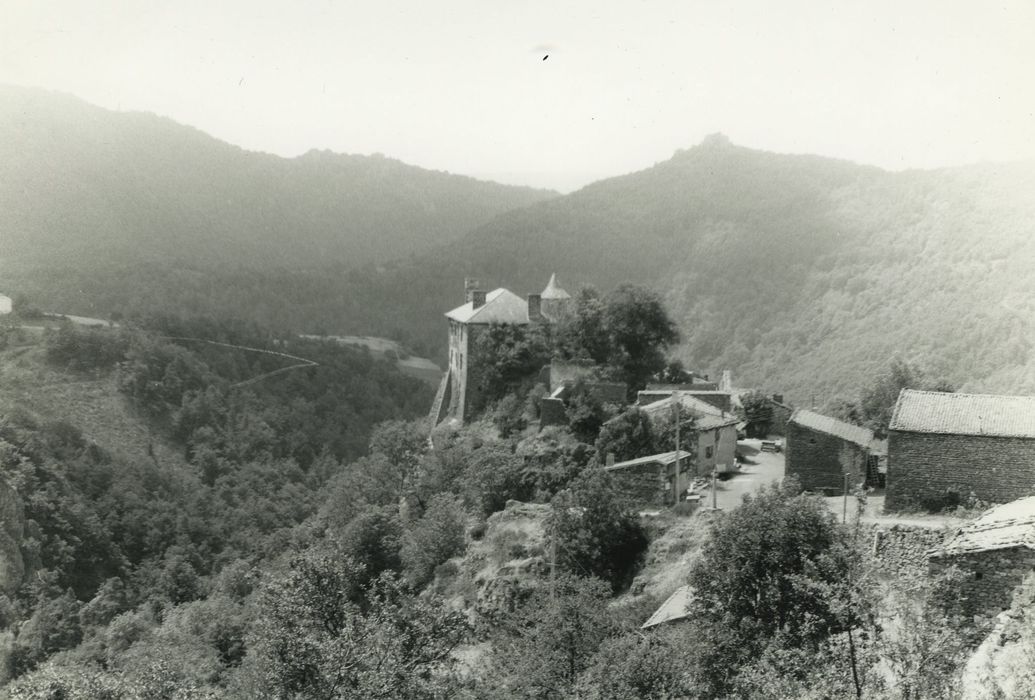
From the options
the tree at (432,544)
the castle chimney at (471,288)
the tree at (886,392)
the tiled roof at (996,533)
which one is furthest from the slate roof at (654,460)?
the castle chimney at (471,288)

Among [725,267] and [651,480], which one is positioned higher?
[725,267]

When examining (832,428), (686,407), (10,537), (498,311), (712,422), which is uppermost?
(498,311)

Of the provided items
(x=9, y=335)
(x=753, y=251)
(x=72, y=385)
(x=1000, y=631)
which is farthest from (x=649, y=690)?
(x=753, y=251)

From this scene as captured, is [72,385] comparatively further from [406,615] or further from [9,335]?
[406,615]

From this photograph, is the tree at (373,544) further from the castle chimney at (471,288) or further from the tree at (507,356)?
the castle chimney at (471,288)

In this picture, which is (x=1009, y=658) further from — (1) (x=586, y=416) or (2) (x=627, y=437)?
(1) (x=586, y=416)

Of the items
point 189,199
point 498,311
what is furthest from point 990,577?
point 189,199

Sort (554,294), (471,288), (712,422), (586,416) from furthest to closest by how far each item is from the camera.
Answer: (471,288)
(554,294)
(586,416)
(712,422)
